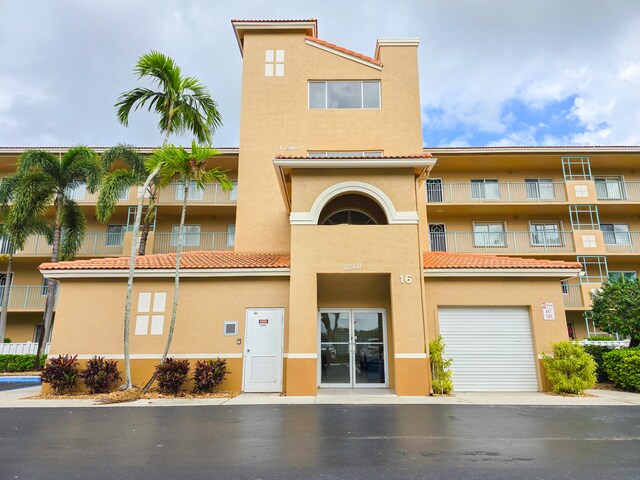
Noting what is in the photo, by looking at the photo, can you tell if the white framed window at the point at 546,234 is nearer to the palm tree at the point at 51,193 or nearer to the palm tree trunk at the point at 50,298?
the palm tree at the point at 51,193

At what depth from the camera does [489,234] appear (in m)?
23.1

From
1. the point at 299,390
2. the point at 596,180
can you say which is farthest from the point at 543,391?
the point at 596,180

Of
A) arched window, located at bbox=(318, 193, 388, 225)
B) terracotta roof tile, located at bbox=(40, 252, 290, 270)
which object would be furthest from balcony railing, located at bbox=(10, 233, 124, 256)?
arched window, located at bbox=(318, 193, 388, 225)

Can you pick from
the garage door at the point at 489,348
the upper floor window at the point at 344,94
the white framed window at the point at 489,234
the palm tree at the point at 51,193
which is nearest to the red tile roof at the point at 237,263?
the garage door at the point at 489,348

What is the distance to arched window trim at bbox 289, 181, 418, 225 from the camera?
11891 millimetres

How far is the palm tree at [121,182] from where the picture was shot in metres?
16.9

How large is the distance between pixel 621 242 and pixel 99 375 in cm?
2657

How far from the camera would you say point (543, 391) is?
39.2 feet

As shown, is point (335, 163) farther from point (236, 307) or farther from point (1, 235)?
point (1, 235)

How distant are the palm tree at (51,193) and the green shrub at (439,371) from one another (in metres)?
16.6

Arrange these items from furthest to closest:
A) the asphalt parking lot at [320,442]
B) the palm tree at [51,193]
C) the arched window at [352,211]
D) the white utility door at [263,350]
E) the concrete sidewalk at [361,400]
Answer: the palm tree at [51,193] < the arched window at [352,211] < the white utility door at [263,350] < the concrete sidewalk at [361,400] < the asphalt parking lot at [320,442]

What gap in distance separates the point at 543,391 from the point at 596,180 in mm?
17954

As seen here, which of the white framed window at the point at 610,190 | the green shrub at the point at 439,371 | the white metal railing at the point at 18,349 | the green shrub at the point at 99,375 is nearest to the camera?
the green shrub at the point at 99,375

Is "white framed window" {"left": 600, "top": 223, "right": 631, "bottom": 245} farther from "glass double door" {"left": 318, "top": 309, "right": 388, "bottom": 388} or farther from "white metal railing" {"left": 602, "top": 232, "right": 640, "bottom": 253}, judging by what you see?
"glass double door" {"left": 318, "top": 309, "right": 388, "bottom": 388}
